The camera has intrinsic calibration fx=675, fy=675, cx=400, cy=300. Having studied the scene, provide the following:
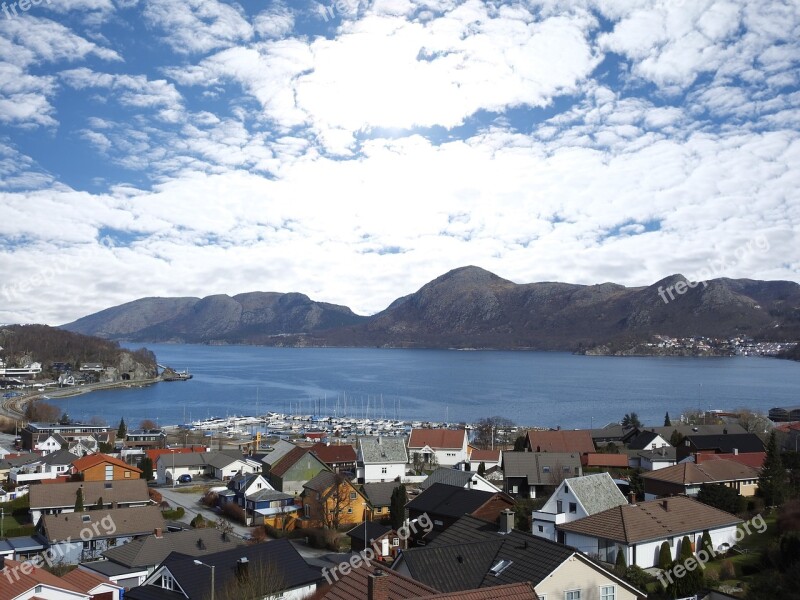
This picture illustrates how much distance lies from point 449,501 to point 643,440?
27542mm

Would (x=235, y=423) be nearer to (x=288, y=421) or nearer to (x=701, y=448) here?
(x=288, y=421)

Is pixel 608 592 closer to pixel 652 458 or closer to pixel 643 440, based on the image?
pixel 652 458

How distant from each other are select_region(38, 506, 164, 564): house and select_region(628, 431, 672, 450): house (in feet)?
106

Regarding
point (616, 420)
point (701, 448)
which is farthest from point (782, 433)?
point (616, 420)

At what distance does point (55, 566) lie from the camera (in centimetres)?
2053

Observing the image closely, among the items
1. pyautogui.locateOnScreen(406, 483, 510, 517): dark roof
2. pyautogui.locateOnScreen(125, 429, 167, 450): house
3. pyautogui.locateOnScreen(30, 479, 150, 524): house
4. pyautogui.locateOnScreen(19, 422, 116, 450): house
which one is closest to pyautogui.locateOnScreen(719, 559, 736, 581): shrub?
pyautogui.locateOnScreen(406, 483, 510, 517): dark roof

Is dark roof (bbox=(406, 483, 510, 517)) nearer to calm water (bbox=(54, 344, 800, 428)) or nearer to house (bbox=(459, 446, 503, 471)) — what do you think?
house (bbox=(459, 446, 503, 471))

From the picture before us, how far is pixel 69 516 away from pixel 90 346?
13756 cm

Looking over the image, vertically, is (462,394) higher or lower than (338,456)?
lower

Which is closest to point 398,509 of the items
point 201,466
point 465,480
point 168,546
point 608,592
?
point 465,480

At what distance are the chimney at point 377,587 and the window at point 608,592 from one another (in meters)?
5.11

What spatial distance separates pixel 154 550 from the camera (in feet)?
65.1

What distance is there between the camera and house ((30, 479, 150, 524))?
27328mm

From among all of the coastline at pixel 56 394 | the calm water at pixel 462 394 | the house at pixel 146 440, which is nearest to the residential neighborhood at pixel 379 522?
the house at pixel 146 440
